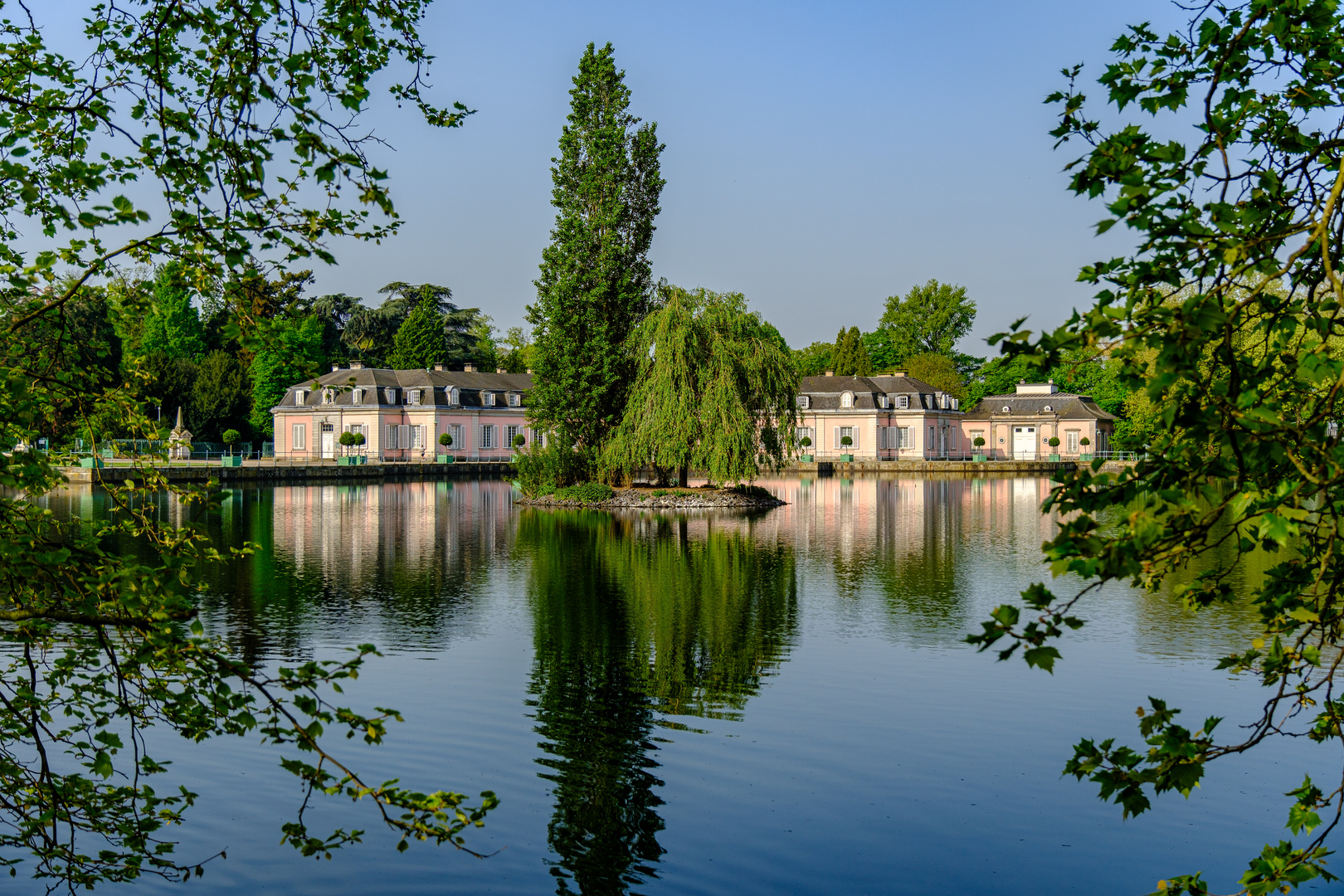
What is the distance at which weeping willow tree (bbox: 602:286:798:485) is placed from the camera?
30875mm

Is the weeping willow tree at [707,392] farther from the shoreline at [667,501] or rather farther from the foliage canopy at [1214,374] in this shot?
the foliage canopy at [1214,374]

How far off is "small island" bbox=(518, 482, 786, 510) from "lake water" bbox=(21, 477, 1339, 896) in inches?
514

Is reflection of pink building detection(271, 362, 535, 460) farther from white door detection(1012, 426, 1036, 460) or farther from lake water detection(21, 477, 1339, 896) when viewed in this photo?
lake water detection(21, 477, 1339, 896)

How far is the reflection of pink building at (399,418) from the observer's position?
55656mm

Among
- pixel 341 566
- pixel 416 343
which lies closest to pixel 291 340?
pixel 341 566

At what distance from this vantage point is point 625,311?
3306cm

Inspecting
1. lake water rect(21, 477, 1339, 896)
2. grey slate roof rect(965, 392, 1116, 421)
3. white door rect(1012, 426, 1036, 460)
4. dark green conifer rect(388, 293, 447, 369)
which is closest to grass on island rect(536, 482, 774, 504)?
lake water rect(21, 477, 1339, 896)

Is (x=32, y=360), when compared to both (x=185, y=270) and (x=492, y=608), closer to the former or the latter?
(x=185, y=270)

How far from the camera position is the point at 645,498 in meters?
31.9

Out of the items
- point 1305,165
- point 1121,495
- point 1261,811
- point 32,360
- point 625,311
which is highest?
point 625,311

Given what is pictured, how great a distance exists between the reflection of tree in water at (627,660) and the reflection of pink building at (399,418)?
35.3m

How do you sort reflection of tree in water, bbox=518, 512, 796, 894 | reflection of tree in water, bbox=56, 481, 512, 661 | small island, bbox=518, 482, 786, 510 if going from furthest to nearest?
1. small island, bbox=518, 482, 786, 510
2. reflection of tree in water, bbox=56, 481, 512, 661
3. reflection of tree in water, bbox=518, 512, 796, 894

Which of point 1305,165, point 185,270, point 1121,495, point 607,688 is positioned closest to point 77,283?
point 185,270

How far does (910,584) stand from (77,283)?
13.9 meters
